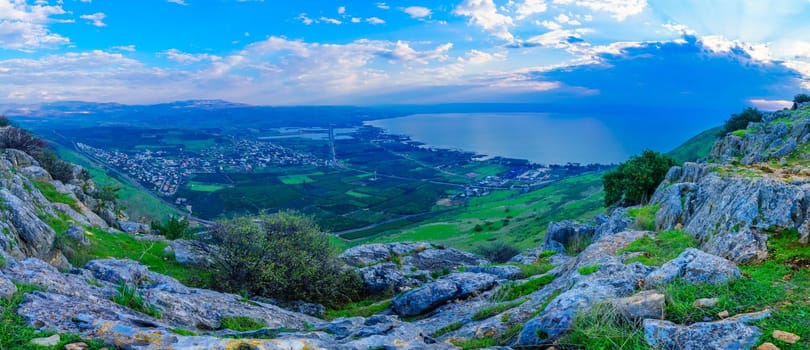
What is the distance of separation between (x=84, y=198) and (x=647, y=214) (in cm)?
4536

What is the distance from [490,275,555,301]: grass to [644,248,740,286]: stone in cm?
594

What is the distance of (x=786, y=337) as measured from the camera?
6629mm

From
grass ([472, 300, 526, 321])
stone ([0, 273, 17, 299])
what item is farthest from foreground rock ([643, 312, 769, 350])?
stone ([0, 273, 17, 299])

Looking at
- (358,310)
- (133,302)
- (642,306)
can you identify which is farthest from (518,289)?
(133,302)

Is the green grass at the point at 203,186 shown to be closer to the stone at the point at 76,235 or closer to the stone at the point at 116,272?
the stone at the point at 76,235

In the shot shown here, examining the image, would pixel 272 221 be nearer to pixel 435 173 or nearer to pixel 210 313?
pixel 210 313

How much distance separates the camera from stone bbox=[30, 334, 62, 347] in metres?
6.99

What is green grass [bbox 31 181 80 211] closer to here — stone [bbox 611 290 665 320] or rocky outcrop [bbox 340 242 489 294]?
rocky outcrop [bbox 340 242 489 294]

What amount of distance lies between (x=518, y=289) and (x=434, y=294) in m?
4.19

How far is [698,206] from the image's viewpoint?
731 inches

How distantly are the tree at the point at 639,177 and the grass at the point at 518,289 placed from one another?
31378mm

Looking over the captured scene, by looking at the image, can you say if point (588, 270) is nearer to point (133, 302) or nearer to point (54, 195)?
point (133, 302)

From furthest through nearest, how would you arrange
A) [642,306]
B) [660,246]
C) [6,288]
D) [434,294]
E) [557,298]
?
1. [434,294]
2. [660,246]
3. [557,298]
4. [6,288]
5. [642,306]

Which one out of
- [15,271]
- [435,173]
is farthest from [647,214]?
[435,173]
